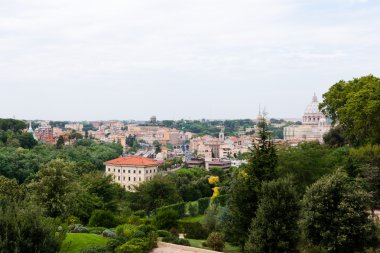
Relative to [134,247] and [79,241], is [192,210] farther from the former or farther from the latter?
[134,247]

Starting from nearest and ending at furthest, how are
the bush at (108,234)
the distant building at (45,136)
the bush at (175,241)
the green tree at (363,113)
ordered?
the bush at (175,241)
the bush at (108,234)
the green tree at (363,113)
the distant building at (45,136)

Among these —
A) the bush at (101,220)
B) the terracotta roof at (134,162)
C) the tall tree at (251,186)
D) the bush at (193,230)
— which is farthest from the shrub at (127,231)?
the terracotta roof at (134,162)

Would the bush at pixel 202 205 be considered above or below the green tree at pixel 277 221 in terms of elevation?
below

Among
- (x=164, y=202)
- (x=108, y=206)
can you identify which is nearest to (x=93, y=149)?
(x=164, y=202)

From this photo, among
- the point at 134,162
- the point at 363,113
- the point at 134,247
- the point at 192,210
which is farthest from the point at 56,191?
the point at 134,162

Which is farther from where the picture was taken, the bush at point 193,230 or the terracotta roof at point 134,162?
the terracotta roof at point 134,162

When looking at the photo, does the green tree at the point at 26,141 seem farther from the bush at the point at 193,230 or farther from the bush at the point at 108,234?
the bush at the point at 108,234

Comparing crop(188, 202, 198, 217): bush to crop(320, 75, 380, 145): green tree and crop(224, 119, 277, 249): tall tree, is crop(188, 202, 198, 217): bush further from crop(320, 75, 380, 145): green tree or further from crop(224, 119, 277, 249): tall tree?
crop(224, 119, 277, 249): tall tree
